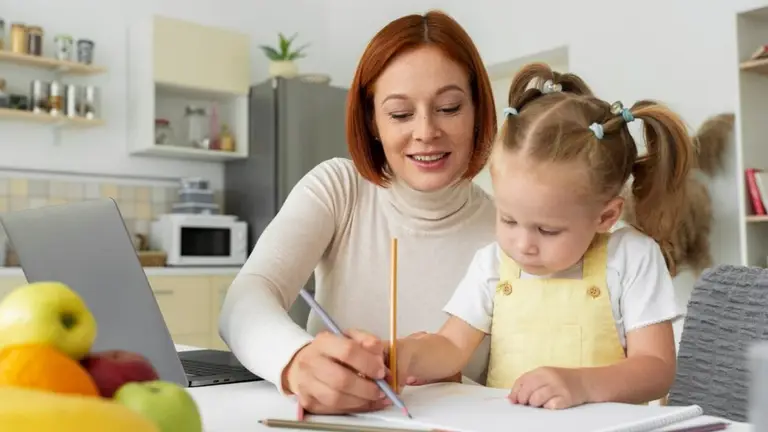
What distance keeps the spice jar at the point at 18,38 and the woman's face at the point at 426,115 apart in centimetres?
305

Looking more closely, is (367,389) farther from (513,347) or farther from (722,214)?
(722,214)

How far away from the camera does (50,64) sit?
13.0ft

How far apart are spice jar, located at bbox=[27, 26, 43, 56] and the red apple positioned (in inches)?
150

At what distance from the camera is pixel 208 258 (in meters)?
4.21

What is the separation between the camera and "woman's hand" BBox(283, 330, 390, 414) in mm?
809

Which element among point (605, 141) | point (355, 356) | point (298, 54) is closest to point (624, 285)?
point (605, 141)

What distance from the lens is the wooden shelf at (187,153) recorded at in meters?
4.21

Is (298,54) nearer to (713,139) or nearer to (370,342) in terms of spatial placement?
(713,139)

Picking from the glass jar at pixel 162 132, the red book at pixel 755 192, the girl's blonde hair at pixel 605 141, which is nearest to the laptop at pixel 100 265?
the girl's blonde hair at pixel 605 141

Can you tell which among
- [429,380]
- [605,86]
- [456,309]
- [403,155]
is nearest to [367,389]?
[429,380]

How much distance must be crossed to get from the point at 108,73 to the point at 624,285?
374cm

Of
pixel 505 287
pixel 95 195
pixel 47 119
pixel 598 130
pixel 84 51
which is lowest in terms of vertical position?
pixel 505 287

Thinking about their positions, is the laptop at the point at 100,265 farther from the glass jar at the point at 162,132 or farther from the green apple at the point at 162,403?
the glass jar at the point at 162,132

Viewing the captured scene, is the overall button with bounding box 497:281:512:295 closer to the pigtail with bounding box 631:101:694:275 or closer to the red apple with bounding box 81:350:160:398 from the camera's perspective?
the pigtail with bounding box 631:101:694:275
